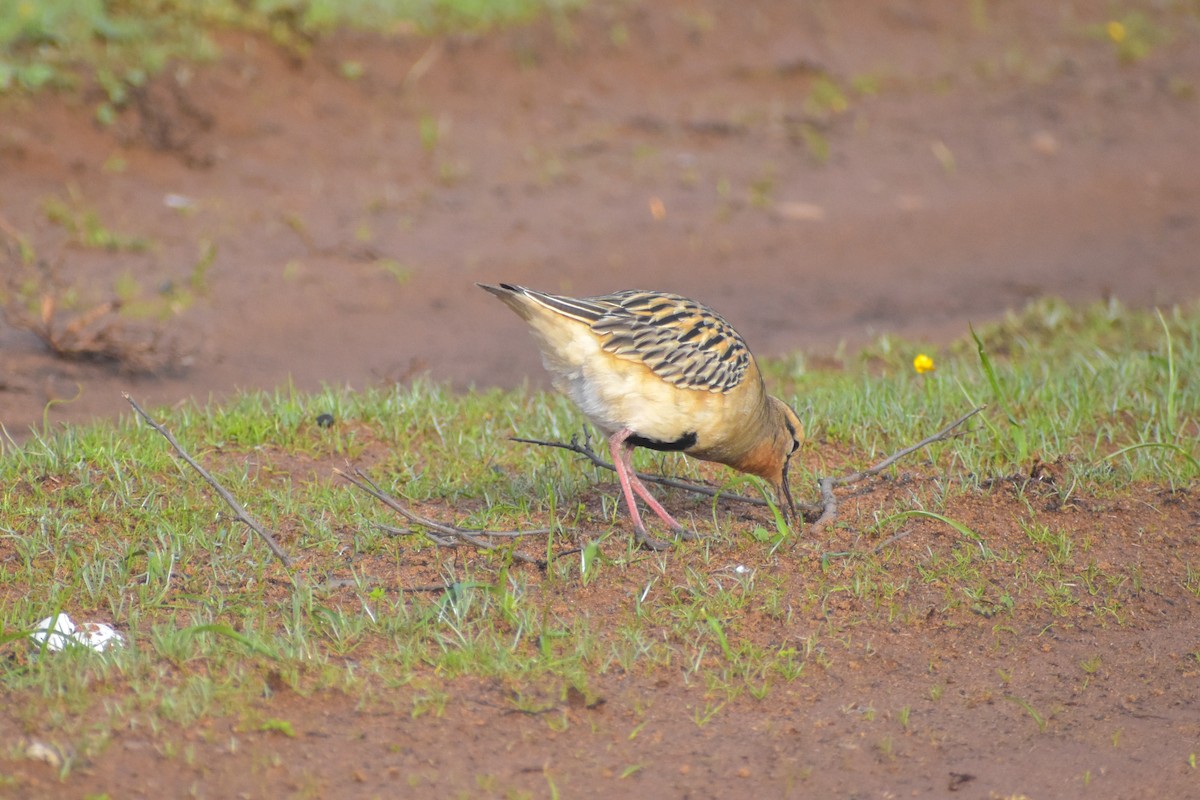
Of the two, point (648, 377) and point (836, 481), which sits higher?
point (648, 377)

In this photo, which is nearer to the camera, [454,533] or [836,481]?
[454,533]

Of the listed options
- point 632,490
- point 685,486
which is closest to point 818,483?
point 685,486

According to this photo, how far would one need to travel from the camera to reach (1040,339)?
27.9 feet

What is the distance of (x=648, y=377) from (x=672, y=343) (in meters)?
0.18

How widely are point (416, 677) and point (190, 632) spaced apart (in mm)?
755

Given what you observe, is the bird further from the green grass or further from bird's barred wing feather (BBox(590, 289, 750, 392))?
the green grass

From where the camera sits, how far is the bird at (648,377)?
215 inches

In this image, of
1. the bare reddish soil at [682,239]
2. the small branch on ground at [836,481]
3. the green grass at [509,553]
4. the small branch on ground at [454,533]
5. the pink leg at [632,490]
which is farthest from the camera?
the small branch on ground at [836,481]

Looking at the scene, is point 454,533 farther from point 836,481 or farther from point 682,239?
point 682,239

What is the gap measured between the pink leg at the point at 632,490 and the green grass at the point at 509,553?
0.35 feet

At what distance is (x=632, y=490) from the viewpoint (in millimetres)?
5738

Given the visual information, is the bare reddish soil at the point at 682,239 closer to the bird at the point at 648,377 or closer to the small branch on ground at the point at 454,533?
the small branch on ground at the point at 454,533

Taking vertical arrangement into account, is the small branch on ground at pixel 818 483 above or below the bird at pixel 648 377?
below

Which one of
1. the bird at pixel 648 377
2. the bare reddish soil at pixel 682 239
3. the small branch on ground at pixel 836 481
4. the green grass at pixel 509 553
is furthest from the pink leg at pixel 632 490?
the bare reddish soil at pixel 682 239
